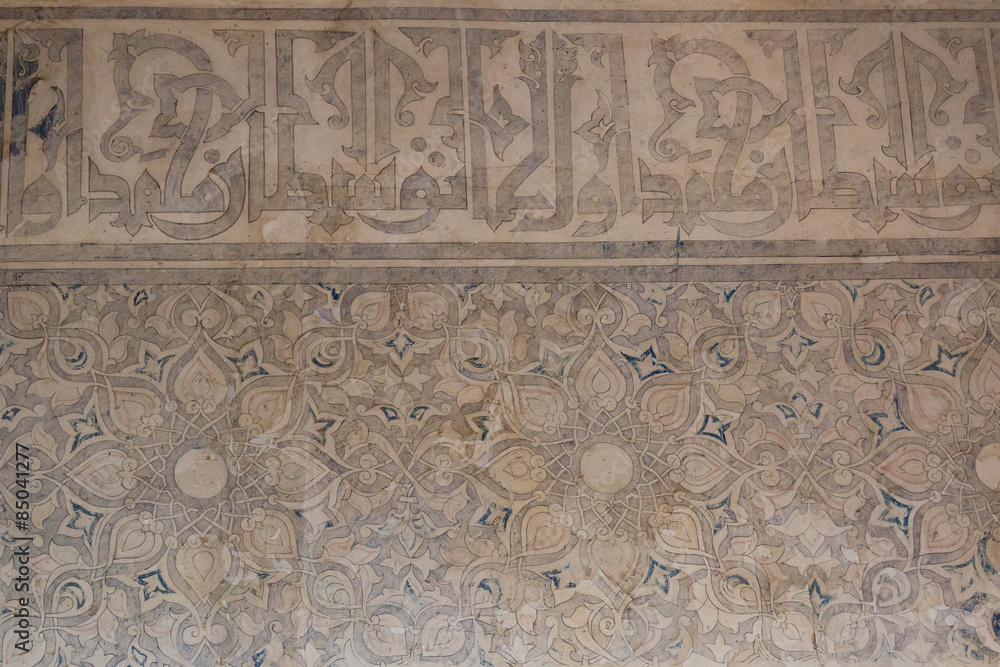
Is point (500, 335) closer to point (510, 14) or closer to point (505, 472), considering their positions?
point (505, 472)

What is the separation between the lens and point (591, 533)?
7.72 feet

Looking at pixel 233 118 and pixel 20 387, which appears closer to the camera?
pixel 20 387

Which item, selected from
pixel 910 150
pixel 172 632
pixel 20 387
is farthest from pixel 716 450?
pixel 20 387

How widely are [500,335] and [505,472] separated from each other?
0.34m

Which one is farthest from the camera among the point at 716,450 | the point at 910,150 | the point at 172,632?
the point at 910,150

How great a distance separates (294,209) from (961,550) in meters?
1.85

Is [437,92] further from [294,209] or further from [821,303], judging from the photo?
[821,303]

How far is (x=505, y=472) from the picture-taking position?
7.79ft

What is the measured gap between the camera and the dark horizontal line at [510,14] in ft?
8.32

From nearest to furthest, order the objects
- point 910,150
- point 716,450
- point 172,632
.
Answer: point 172,632
point 716,450
point 910,150

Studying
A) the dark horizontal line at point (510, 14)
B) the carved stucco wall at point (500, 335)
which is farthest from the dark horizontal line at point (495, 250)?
the dark horizontal line at point (510, 14)

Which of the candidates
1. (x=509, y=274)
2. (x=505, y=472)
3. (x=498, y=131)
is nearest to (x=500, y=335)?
(x=509, y=274)

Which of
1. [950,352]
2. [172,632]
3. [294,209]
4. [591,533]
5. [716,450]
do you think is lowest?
[172,632]

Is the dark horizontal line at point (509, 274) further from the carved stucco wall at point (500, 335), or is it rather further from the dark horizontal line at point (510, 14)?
the dark horizontal line at point (510, 14)
